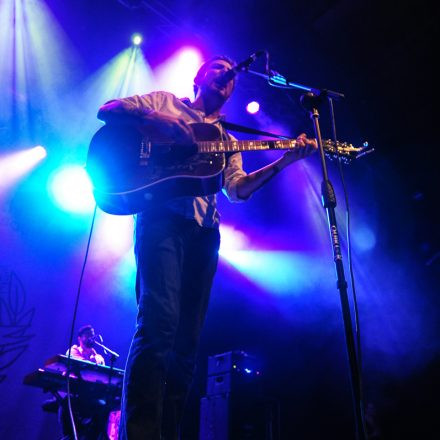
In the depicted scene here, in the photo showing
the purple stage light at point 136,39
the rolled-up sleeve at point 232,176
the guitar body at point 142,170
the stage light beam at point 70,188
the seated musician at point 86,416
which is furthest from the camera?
the stage light beam at point 70,188

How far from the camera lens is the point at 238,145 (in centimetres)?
276

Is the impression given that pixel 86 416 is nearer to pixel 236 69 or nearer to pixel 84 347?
pixel 84 347

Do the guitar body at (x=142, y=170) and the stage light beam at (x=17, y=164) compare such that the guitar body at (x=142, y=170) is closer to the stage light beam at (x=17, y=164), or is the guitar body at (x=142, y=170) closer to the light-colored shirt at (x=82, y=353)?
the light-colored shirt at (x=82, y=353)

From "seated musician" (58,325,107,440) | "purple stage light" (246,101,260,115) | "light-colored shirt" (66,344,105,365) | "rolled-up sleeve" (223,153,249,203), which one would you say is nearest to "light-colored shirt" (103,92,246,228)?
"rolled-up sleeve" (223,153,249,203)

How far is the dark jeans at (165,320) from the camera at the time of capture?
1.58 m

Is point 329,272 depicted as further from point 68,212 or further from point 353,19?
point 68,212

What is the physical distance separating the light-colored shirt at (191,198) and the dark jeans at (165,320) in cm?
7

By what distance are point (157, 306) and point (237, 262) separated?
6931mm

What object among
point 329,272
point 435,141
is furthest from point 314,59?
point 329,272

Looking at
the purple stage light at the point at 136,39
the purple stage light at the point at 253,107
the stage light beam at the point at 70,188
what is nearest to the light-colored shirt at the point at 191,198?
the purple stage light at the point at 253,107

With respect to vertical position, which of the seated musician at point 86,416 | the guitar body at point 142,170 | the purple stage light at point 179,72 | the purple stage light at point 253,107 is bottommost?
the seated musician at point 86,416

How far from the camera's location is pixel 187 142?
2471mm

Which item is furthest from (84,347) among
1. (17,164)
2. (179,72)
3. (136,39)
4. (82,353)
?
(136,39)

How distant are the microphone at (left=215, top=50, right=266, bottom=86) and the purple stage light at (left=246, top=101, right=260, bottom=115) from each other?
4.27 m
